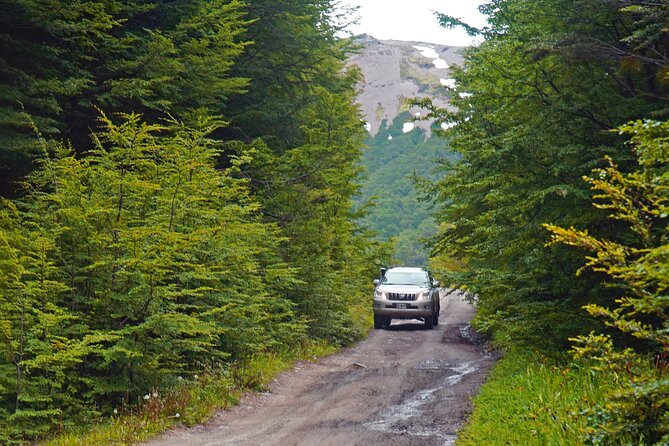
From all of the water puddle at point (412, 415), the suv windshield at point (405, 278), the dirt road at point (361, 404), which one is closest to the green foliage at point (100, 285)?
the dirt road at point (361, 404)

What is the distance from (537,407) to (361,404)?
341 cm

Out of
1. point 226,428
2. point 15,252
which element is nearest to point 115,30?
point 15,252

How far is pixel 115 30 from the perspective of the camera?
14648mm

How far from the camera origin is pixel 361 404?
9570mm

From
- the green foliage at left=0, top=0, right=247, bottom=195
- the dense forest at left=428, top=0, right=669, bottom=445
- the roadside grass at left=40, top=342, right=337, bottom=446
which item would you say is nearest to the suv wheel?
the dense forest at left=428, top=0, right=669, bottom=445

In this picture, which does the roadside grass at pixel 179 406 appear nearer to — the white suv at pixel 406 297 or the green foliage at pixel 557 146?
the green foliage at pixel 557 146

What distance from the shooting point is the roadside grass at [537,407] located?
5781 mm

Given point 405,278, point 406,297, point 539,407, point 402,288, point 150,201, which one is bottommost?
point 406,297

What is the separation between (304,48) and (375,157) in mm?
134822

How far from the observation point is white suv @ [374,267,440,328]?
68.2ft

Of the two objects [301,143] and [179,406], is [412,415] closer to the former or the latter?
[179,406]

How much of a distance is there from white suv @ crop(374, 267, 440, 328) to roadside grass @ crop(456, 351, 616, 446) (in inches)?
434

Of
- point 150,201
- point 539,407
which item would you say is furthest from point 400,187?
point 539,407

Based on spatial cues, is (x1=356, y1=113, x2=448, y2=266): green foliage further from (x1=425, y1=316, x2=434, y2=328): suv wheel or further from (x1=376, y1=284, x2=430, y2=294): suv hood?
(x1=376, y1=284, x2=430, y2=294): suv hood
